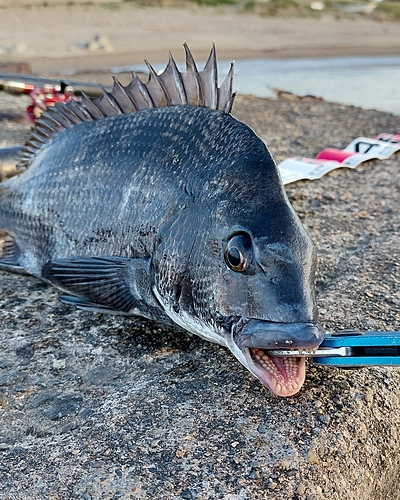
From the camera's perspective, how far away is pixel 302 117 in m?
7.57

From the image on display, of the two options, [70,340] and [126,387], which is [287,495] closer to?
[126,387]

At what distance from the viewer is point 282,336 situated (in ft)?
5.95

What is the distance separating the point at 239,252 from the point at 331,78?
14604 millimetres

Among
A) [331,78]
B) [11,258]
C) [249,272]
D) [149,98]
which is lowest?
[331,78]

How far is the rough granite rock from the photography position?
1.84 meters

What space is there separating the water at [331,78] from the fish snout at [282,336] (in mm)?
8538

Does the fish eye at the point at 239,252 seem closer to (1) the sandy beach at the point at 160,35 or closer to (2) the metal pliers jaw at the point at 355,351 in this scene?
(2) the metal pliers jaw at the point at 355,351

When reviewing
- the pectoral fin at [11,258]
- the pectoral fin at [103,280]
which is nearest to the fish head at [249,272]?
the pectoral fin at [103,280]

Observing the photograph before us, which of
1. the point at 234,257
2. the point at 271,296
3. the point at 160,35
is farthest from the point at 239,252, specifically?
the point at 160,35

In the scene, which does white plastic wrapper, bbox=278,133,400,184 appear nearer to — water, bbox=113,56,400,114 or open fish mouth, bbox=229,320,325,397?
open fish mouth, bbox=229,320,325,397

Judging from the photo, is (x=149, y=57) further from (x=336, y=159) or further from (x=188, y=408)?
(x=188, y=408)

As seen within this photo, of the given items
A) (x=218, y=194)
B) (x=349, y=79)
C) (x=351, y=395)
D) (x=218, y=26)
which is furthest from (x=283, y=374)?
(x=218, y=26)

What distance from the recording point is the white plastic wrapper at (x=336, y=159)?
4691 mm

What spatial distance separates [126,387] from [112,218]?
754 millimetres
